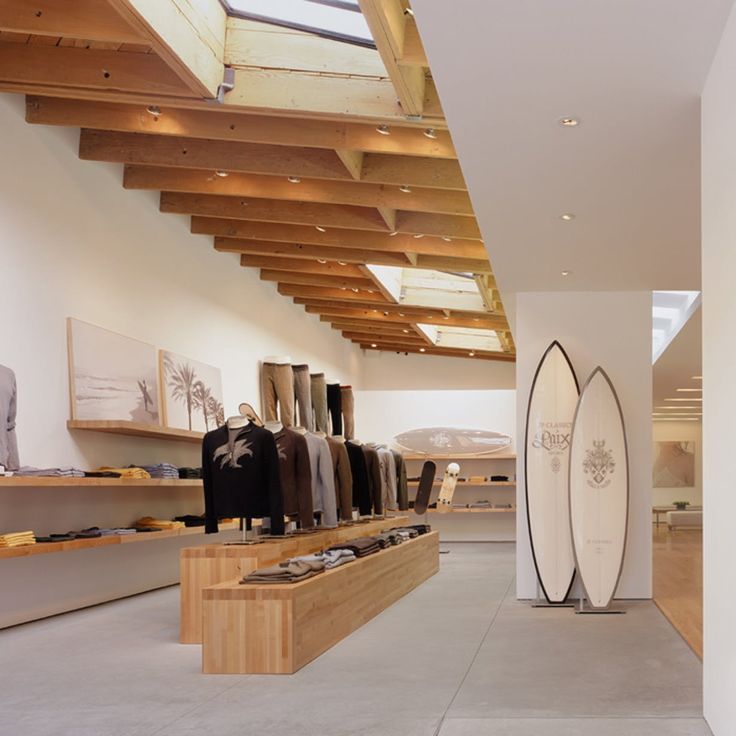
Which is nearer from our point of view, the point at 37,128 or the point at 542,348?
the point at 37,128

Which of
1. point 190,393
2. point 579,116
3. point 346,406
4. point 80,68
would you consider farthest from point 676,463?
point 579,116

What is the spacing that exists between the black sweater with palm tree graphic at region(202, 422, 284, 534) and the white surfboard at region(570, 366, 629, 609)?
2.54 meters

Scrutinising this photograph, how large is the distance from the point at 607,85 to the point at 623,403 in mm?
4783

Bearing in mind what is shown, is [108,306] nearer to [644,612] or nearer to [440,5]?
[644,612]

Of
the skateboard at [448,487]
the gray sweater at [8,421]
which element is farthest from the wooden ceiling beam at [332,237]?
the skateboard at [448,487]

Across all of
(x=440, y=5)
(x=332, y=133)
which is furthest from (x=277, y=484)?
(x=440, y=5)

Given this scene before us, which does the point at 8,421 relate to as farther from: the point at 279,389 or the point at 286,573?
the point at 279,389

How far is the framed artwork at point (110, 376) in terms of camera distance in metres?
8.38

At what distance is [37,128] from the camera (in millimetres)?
8039

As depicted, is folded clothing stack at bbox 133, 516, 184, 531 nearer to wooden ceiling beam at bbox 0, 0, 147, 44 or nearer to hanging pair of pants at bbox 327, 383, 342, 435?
hanging pair of pants at bbox 327, 383, 342, 435

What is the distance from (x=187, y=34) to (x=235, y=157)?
93.9 inches

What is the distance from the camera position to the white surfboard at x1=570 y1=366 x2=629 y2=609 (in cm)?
811

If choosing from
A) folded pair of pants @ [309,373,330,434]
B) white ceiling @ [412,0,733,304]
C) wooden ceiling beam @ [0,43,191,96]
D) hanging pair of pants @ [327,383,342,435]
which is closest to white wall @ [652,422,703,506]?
hanging pair of pants @ [327,383,342,435]

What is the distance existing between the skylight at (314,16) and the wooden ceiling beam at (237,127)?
82 cm
